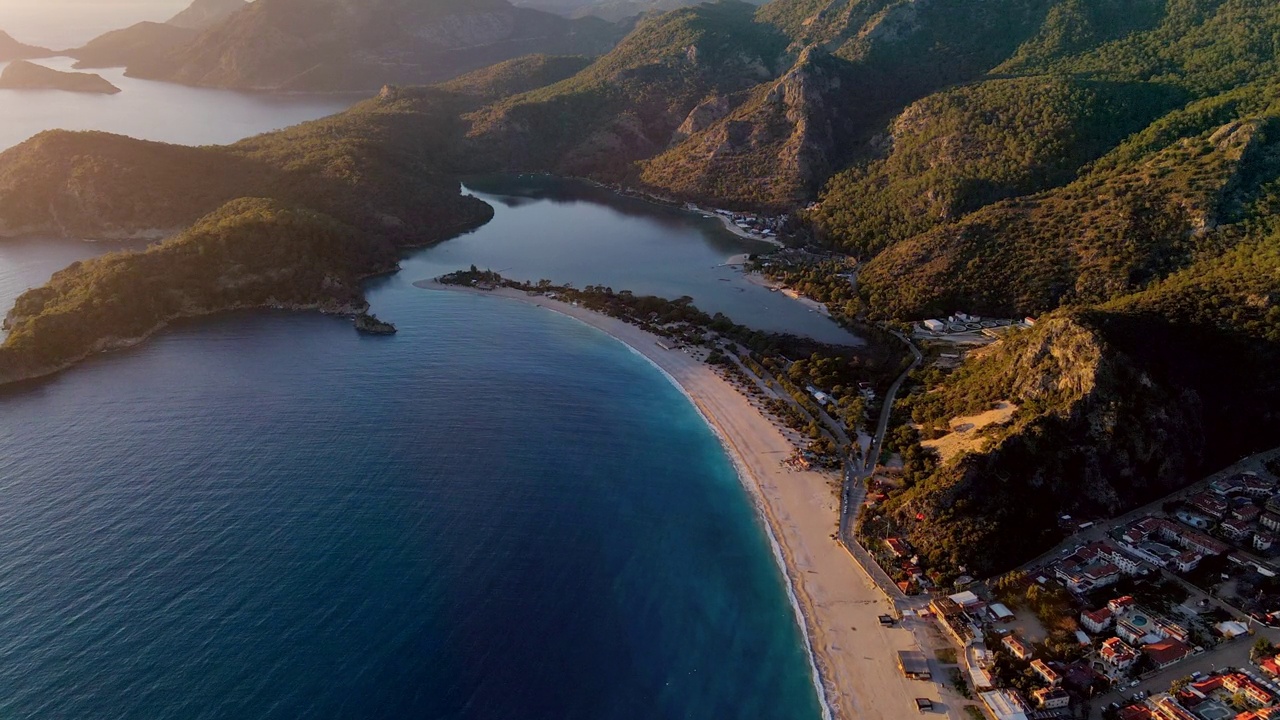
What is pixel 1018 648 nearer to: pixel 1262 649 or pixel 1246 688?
pixel 1246 688

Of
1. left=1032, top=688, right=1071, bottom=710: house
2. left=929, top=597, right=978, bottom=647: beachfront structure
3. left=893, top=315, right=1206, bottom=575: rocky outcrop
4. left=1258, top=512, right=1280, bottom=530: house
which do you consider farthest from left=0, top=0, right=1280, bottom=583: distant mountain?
left=1032, top=688, right=1071, bottom=710: house

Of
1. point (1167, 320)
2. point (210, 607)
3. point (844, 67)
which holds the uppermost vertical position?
point (844, 67)

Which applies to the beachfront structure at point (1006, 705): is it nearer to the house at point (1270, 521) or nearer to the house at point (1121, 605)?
the house at point (1121, 605)

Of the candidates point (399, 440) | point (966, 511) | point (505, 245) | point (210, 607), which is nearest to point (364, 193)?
point (505, 245)

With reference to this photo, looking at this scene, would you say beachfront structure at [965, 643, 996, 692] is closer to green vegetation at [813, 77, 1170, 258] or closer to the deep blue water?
the deep blue water

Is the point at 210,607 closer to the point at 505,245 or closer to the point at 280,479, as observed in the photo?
the point at 280,479

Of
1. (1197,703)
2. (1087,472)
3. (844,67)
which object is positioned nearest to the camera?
(1197,703)

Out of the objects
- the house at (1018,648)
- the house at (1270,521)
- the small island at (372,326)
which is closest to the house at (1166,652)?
the house at (1018,648)
